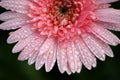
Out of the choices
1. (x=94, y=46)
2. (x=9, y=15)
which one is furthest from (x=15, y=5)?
(x=94, y=46)

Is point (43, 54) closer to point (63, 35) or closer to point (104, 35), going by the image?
point (63, 35)

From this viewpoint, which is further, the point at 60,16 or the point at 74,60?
the point at 60,16

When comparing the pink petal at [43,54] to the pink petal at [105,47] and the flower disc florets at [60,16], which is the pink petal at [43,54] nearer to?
the flower disc florets at [60,16]

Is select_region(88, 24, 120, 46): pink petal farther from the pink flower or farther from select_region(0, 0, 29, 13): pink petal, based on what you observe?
select_region(0, 0, 29, 13): pink petal

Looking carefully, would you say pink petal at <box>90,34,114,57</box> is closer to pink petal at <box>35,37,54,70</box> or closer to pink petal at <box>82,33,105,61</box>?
pink petal at <box>82,33,105,61</box>

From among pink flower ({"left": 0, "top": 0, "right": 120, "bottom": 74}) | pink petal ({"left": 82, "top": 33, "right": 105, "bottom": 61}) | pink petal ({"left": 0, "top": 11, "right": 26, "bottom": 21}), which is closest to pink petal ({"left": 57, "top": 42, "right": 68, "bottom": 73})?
pink flower ({"left": 0, "top": 0, "right": 120, "bottom": 74})

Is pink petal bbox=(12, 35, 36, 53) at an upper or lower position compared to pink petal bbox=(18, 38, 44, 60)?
upper

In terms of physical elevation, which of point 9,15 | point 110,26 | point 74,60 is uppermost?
point 9,15

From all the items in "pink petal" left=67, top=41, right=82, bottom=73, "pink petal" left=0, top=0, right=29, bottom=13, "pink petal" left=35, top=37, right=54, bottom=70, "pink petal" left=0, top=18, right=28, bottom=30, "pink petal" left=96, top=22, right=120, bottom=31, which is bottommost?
"pink petal" left=67, top=41, right=82, bottom=73

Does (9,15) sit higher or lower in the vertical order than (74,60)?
higher
